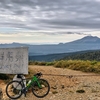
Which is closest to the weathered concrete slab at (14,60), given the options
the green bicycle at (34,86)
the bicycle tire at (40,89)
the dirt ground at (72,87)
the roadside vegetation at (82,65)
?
the green bicycle at (34,86)

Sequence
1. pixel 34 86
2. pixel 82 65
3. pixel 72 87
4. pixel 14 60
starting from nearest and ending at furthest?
pixel 34 86 < pixel 14 60 < pixel 72 87 < pixel 82 65

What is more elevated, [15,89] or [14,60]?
[14,60]

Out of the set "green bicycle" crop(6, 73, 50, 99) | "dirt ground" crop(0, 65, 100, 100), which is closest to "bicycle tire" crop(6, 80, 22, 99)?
"green bicycle" crop(6, 73, 50, 99)

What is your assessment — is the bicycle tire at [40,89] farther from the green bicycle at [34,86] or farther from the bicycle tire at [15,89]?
the bicycle tire at [15,89]

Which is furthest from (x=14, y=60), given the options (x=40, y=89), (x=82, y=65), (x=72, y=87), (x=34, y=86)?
(x=82, y=65)

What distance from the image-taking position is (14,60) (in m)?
13.6

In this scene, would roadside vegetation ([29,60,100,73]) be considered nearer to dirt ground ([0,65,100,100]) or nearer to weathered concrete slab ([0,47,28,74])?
dirt ground ([0,65,100,100])

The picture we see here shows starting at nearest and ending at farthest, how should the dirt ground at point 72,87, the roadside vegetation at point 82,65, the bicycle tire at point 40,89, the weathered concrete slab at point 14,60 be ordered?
the bicycle tire at point 40,89 < the weathered concrete slab at point 14,60 < the dirt ground at point 72,87 < the roadside vegetation at point 82,65

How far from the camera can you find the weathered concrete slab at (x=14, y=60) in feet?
44.2

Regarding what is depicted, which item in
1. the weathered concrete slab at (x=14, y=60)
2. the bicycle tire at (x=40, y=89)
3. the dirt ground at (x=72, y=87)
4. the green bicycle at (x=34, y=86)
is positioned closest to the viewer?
the green bicycle at (x=34, y=86)

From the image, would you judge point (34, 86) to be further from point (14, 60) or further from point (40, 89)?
point (14, 60)

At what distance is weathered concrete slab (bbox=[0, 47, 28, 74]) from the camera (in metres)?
13.5

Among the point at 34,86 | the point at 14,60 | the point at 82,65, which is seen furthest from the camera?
the point at 82,65

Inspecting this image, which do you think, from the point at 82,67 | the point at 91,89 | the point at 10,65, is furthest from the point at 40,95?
the point at 82,67
